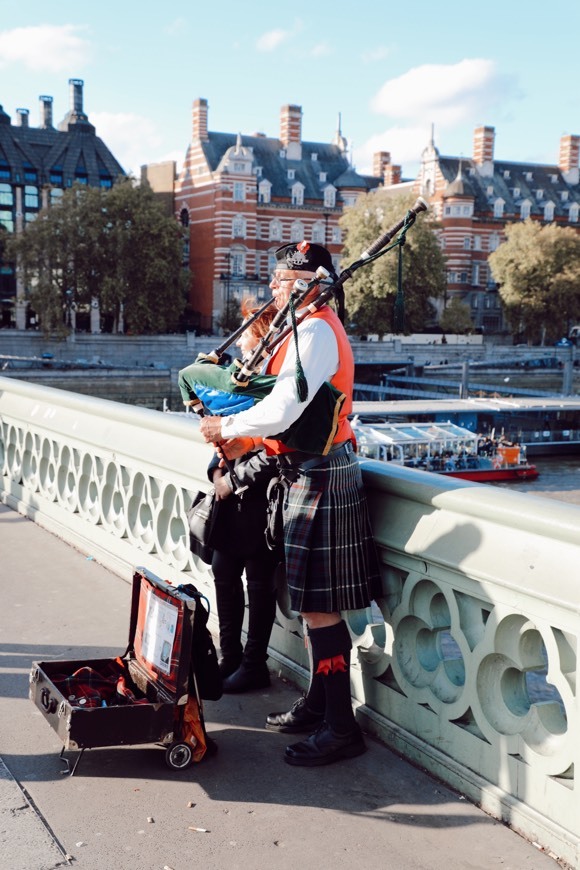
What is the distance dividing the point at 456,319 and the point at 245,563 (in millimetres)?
67255

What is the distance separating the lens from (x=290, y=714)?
11.5 ft

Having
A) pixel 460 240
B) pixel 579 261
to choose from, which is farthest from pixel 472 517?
pixel 460 240

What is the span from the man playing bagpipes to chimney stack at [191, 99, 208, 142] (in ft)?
229

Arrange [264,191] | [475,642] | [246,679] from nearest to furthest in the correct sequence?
[475,642]
[246,679]
[264,191]

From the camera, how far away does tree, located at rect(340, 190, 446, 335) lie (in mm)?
61844

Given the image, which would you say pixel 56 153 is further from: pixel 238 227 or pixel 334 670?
pixel 334 670

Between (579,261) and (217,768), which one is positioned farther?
(579,261)

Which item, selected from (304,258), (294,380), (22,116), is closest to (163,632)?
(294,380)

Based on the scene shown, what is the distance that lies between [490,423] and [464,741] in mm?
42430

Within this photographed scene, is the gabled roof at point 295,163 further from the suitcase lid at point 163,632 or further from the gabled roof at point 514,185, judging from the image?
the suitcase lid at point 163,632

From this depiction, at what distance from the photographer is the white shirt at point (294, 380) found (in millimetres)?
2979

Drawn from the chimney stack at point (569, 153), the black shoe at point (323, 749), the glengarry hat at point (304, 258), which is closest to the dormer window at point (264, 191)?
the chimney stack at point (569, 153)

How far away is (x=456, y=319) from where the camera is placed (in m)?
69.4

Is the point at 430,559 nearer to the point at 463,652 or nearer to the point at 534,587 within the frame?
the point at 463,652
